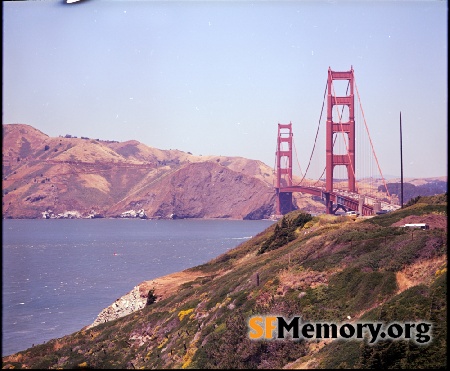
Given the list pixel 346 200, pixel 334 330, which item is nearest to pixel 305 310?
pixel 334 330

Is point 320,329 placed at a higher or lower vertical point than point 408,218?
lower

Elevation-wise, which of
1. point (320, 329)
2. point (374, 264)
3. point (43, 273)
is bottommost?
point (43, 273)

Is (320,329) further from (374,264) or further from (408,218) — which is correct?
(408,218)

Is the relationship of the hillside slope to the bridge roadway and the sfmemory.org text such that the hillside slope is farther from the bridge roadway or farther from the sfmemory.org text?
the bridge roadway

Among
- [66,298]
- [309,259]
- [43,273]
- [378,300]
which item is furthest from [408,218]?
[43,273]

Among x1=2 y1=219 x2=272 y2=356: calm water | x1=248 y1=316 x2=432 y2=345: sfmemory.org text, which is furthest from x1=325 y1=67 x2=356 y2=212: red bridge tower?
x1=248 y1=316 x2=432 y2=345: sfmemory.org text
